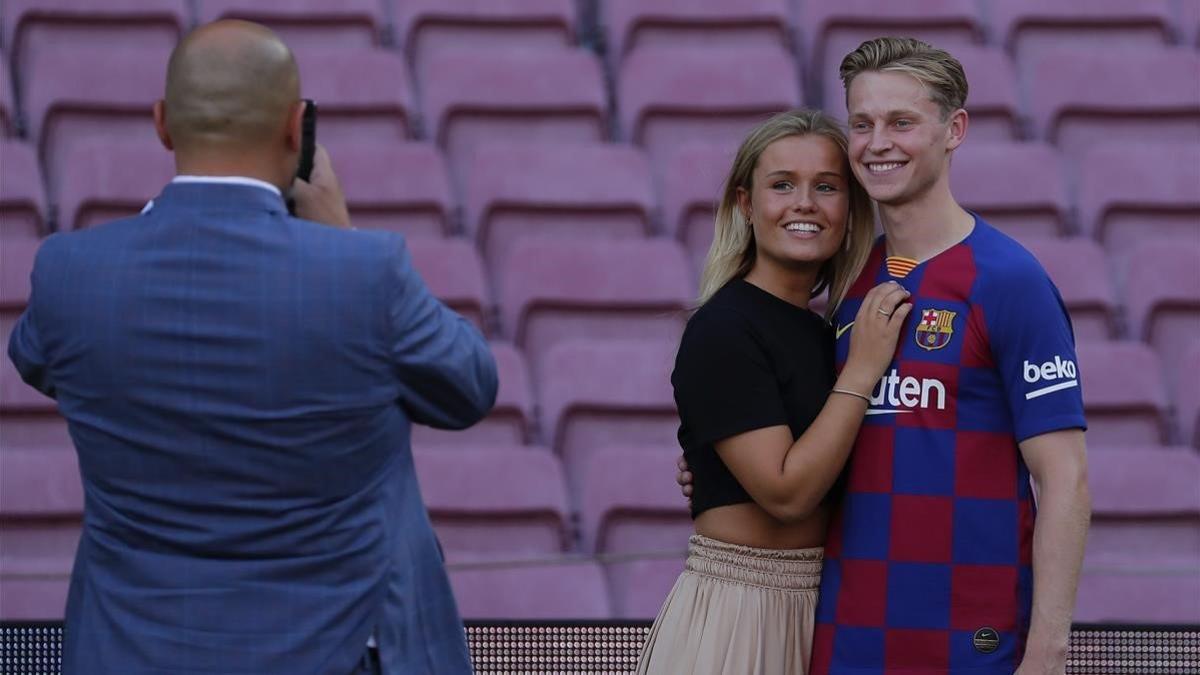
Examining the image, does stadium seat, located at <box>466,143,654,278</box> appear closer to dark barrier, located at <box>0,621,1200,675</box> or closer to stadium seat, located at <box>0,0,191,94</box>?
stadium seat, located at <box>0,0,191,94</box>

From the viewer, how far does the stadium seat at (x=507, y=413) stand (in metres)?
3.98

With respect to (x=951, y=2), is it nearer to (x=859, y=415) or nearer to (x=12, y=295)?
(x=12, y=295)

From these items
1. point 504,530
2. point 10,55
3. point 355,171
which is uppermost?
point 10,55

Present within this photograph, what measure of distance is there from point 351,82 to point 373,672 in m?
3.11

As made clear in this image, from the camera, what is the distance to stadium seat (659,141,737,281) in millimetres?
4527

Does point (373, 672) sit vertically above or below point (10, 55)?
below

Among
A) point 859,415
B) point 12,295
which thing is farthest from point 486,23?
point 859,415

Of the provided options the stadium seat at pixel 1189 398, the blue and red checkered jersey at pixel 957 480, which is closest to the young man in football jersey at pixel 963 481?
the blue and red checkered jersey at pixel 957 480

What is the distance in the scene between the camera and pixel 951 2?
5.24 m

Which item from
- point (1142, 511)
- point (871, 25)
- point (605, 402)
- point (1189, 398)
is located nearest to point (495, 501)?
point (605, 402)

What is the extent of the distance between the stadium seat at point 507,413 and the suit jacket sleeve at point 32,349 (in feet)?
6.71

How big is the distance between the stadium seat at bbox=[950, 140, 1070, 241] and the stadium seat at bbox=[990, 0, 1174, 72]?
28.0 inches

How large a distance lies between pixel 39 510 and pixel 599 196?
173 centimetres

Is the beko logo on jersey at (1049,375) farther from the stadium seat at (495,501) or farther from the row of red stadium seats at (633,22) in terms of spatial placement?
the row of red stadium seats at (633,22)
